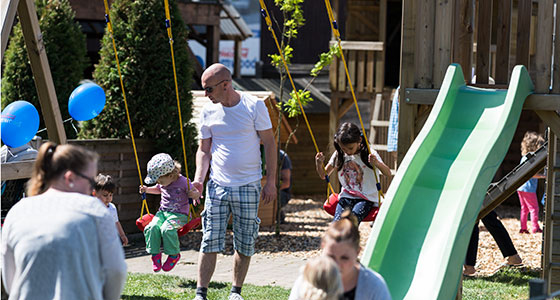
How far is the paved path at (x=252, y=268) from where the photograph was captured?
798 cm

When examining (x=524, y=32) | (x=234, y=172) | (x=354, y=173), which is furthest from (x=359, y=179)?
(x=524, y=32)

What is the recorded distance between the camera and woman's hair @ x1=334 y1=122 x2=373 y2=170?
6742mm

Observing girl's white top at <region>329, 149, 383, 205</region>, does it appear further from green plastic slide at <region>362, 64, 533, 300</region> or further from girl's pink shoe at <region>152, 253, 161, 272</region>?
girl's pink shoe at <region>152, 253, 161, 272</region>

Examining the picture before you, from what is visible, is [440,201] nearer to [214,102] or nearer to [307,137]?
[214,102]

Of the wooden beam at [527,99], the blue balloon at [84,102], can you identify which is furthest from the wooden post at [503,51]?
the blue balloon at [84,102]

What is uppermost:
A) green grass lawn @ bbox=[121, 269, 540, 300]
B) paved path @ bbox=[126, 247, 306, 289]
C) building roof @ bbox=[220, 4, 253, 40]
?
building roof @ bbox=[220, 4, 253, 40]

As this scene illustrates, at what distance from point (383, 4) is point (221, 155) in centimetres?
1027

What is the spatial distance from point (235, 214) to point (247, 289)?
3.81ft

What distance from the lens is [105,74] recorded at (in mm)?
10664

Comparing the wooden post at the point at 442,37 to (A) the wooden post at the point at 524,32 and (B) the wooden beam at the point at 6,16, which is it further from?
(B) the wooden beam at the point at 6,16

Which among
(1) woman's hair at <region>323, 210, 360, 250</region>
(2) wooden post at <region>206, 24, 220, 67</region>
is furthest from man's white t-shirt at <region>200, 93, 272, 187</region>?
(2) wooden post at <region>206, 24, 220, 67</region>

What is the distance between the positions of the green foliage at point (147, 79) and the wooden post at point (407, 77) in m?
4.87

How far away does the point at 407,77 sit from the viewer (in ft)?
20.1

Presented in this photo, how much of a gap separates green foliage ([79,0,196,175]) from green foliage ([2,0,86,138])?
4.58 feet
